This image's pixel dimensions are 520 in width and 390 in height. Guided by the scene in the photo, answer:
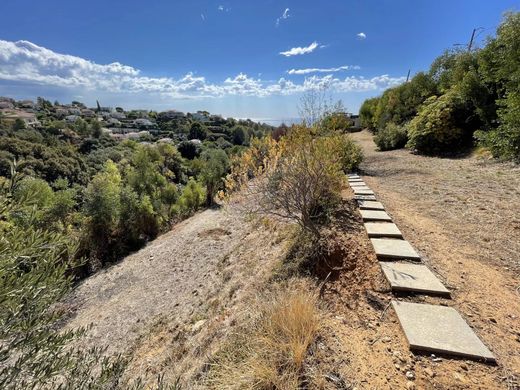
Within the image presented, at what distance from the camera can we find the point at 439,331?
181 cm

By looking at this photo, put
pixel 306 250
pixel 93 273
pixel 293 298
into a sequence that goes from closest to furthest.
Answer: pixel 293 298 → pixel 306 250 → pixel 93 273

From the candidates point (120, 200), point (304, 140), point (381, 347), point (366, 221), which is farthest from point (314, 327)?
point (120, 200)

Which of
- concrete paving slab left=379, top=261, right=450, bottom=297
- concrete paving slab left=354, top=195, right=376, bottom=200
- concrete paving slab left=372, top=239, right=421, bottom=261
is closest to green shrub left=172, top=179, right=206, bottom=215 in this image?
concrete paving slab left=354, top=195, right=376, bottom=200

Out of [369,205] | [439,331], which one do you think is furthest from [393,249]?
[369,205]

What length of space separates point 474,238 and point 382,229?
3.86 feet

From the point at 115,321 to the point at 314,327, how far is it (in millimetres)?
5321

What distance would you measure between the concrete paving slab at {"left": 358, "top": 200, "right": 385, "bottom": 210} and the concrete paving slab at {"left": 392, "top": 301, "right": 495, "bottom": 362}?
2.27m

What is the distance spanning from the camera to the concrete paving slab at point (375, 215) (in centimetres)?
374

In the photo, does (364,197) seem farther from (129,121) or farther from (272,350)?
(129,121)

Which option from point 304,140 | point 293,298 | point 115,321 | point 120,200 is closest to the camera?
point 293,298

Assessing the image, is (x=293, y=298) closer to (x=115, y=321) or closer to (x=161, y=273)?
(x=115, y=321)

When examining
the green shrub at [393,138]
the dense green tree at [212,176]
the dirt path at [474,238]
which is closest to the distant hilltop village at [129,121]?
the dense green tree at [212,176]

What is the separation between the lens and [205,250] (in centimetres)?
813

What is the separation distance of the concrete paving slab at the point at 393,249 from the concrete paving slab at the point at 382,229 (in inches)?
4.2
